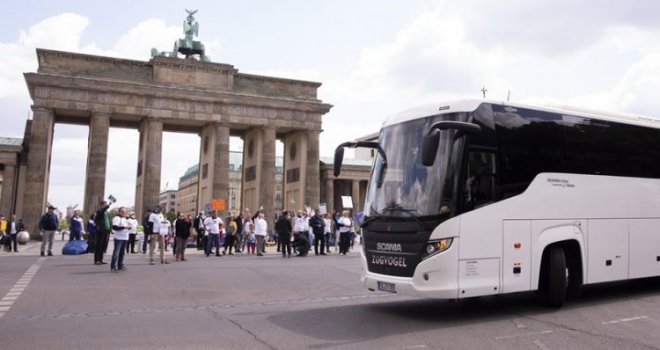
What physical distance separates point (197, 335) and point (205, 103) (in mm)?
41521

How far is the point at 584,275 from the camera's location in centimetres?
905

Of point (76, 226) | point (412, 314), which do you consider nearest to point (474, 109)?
point (412, 314)

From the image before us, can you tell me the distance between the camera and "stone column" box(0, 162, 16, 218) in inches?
1617

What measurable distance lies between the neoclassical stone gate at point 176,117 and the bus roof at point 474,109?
38299 millimetres

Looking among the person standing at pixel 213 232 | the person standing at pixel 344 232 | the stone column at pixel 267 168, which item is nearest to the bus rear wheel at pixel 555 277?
the person standing at pixel 344 232

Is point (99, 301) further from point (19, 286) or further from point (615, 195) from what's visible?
point (615, 195)

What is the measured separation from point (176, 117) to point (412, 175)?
40.7 metres

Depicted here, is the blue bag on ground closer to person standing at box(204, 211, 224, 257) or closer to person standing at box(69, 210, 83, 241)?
person standing at box(69, 210, 83, 241)

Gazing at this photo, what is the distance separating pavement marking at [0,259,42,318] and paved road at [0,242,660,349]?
2 cm

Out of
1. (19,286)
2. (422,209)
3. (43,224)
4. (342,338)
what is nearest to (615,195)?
(422,209)

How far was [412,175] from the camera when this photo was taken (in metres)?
8.01

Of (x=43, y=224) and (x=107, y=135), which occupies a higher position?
(x=107, y=135)

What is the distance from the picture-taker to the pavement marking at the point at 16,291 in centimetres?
912

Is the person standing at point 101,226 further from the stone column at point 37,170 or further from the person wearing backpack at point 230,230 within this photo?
the stone column at point 37,170
